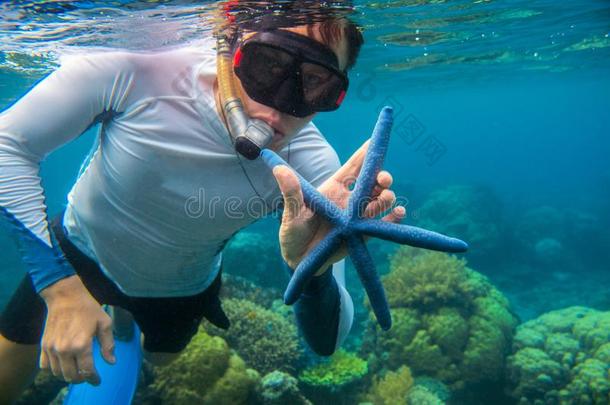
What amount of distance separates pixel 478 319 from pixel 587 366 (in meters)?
1.68

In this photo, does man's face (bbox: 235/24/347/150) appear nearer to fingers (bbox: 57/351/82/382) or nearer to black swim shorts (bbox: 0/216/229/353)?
fingers (bbox: 57/351/82/382)

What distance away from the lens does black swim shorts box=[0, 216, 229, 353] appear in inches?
121

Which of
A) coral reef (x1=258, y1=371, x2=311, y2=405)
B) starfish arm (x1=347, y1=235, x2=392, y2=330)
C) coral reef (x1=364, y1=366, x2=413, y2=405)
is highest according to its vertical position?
starfish arm (x1=347, y1=235, x2=392, y2=330)

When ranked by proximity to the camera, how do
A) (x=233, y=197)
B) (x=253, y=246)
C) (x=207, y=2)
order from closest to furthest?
1. (x=233, y=197)
2. (x=207, y=2)
3. (x=253, y=246)

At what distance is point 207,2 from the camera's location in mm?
5523

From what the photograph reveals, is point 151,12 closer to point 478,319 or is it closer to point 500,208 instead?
point 478,319

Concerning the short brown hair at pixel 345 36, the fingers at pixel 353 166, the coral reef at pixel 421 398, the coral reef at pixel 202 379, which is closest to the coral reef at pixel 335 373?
the coral reef at pixel 421 398

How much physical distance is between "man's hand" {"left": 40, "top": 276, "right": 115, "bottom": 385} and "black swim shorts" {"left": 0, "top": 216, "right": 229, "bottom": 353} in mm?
1163

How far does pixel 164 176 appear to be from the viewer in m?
2.47

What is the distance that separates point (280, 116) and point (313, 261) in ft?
2.92

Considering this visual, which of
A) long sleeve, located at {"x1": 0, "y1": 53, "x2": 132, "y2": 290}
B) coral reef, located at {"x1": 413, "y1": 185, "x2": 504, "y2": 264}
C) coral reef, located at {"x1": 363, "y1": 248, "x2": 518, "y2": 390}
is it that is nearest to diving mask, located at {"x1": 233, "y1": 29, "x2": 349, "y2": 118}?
long sleeve, located at {"x1": 0, "y1": 53, "x2": 132, "y2": 290}

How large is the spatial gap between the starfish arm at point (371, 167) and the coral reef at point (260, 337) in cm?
470

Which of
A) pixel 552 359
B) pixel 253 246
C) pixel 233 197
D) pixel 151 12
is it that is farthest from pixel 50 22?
pixel 552 359

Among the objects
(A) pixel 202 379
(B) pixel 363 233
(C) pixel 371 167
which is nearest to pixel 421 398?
(A) pixel 202 379
